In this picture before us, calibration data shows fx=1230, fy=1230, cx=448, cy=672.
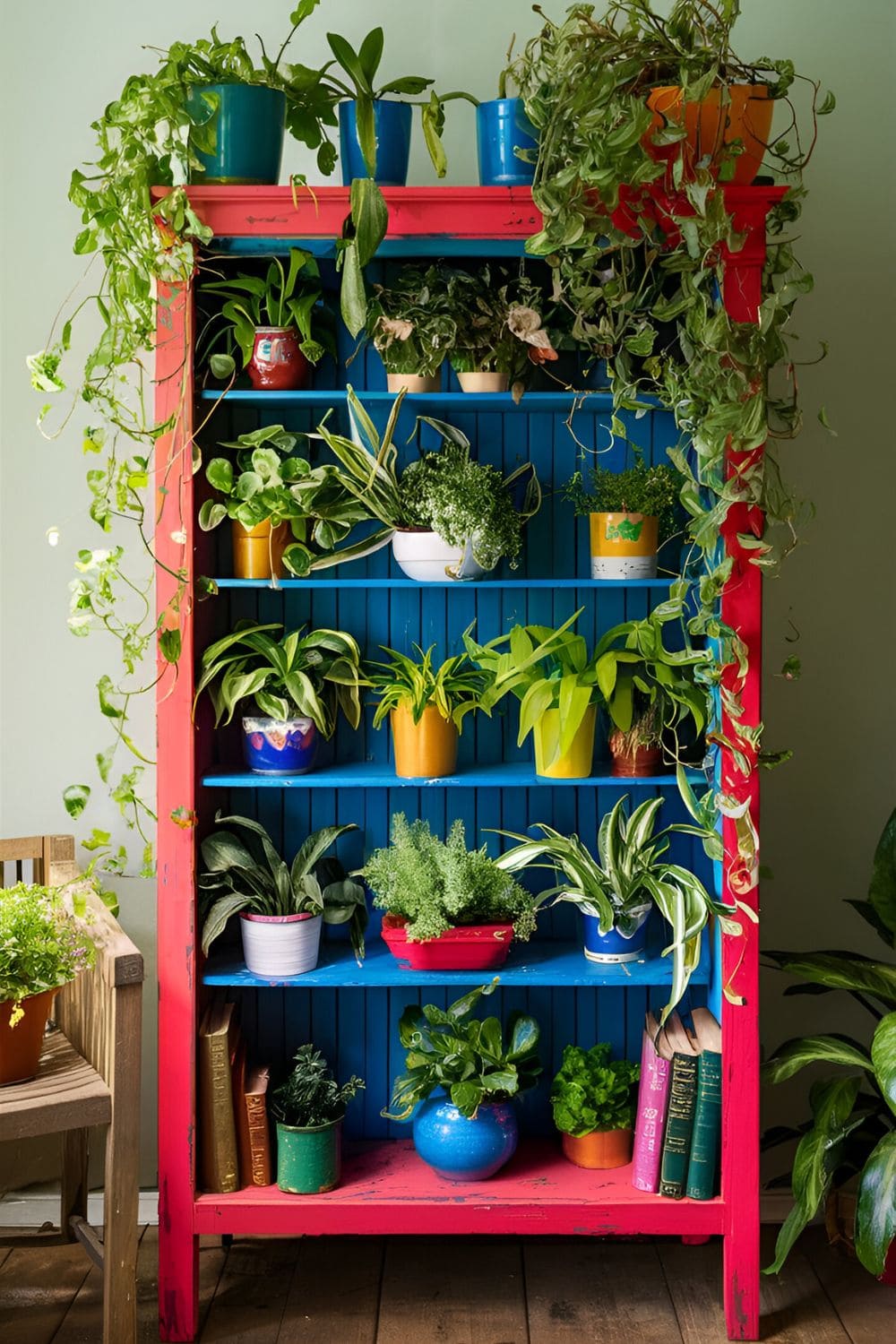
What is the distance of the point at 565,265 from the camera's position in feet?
7.24

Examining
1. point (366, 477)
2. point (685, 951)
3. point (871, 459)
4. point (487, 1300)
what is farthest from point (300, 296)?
point (487, 1300)

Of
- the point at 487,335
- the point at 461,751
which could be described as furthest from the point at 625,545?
the point at 461,751

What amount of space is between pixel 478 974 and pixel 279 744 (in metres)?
0.60

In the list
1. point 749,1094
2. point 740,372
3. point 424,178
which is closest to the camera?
point 740,372

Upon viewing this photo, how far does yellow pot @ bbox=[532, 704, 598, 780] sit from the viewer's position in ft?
7.85

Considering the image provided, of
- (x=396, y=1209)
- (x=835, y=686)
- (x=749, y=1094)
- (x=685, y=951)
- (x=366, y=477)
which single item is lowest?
(x=396, y=1209)

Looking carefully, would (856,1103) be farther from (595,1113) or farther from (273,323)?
(273,323)

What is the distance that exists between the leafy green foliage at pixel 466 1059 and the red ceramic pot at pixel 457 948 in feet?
0.21

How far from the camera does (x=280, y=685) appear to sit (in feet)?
8.11

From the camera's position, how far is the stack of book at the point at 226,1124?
238 centimetres

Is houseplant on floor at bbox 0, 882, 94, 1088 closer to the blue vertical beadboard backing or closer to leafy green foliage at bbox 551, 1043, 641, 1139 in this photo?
the blue vertical beadboard backing

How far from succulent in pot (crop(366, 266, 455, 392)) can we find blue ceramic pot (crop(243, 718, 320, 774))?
0.70 m

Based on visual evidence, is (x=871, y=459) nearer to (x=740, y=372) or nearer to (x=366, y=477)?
(x=740, y=372)

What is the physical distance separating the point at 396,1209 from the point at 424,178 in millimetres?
2106
